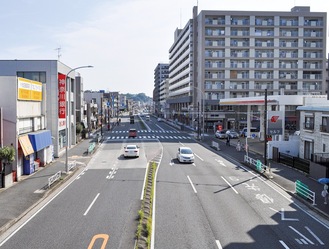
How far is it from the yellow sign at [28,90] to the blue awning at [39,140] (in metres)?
3.16

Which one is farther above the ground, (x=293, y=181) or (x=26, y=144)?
(x=26, y=144)

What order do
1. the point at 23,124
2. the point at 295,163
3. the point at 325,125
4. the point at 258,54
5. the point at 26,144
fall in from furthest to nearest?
the point at 258,54 < the point at 325,125 < the point at 295,163 < the point at 23,124 < the point at 26,144

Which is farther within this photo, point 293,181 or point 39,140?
point 39,140

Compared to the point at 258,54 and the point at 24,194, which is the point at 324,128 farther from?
the point at 258,54

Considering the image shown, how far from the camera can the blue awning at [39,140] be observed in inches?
1176

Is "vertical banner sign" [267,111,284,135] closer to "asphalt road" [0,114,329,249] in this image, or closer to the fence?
the fence

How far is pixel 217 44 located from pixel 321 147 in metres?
55.9

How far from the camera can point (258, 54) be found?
86.3m

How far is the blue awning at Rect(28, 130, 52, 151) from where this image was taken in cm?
2988

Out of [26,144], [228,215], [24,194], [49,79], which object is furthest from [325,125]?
[49,79]

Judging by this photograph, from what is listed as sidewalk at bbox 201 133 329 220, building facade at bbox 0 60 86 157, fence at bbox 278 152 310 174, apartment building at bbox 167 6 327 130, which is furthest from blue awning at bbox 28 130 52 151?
apartment building at bbox 167 6 327 130

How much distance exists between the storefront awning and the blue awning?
60cm

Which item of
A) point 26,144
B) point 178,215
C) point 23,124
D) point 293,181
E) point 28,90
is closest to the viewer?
point 178,215

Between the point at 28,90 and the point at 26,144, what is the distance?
484 centimetres
